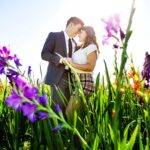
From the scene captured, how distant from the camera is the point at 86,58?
294 centimetres

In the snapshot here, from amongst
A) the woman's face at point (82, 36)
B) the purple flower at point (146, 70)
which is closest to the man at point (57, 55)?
the woman's face at point (82, 36)

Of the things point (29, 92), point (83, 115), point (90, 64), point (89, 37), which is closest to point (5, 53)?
point (83, 115)

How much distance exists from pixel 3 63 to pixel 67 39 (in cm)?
201

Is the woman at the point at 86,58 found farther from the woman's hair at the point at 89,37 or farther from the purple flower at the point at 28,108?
the purple flower at the point at 28,108

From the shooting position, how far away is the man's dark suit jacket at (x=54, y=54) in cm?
337

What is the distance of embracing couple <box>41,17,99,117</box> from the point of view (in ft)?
9.42

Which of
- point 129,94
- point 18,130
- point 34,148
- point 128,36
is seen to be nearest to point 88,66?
point 129,94

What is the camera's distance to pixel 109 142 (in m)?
1.60

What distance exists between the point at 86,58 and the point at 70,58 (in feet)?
0.62

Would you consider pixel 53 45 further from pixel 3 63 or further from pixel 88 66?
pixel 3 63

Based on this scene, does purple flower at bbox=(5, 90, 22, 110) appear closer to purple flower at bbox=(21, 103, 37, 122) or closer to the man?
purple flower at bbox=(21, 103, 37, 122)

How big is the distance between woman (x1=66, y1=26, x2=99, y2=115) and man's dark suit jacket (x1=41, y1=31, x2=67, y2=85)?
1.28 feet

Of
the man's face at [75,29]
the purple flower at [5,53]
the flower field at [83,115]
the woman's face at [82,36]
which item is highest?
the man's face at [75,29]

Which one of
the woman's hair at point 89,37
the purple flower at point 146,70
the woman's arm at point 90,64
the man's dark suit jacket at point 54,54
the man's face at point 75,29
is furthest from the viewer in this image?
the man's dark suit jacket at point 54,54
